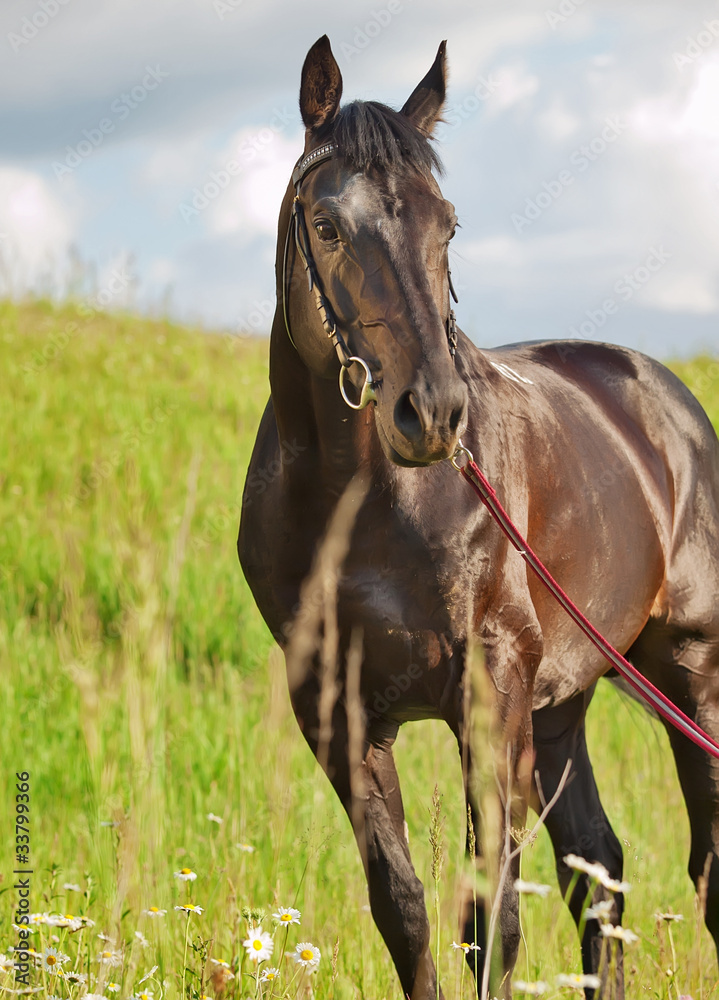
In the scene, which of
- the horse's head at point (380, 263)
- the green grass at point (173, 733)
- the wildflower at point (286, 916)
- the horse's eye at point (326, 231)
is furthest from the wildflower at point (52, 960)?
the horse's eye at point (326, 231)

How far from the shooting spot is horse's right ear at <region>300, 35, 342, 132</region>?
2527 mm

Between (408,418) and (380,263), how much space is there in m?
0.40

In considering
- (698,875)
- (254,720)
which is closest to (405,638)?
(698,875)

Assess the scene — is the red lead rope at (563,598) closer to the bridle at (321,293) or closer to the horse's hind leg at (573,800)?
the bridle at (321,293)

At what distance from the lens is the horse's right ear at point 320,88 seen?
2.53 meters

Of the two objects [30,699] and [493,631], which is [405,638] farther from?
[30,699]

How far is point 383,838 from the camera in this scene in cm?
Result: 274

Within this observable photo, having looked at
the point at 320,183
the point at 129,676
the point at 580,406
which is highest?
the point at 320,183

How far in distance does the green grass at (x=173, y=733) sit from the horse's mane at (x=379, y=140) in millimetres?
871

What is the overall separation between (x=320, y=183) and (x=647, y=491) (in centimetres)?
194

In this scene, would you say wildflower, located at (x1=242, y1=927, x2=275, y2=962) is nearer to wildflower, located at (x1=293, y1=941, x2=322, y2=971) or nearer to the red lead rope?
wildflower, located at (x1=293, y1=941, x2=322, y2=971)

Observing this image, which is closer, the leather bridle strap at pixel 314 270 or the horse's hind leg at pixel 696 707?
the leather bridle strap at pixel 314 270

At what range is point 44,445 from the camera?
9539mm

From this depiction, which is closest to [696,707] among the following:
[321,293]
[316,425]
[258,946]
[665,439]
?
[665,439]
